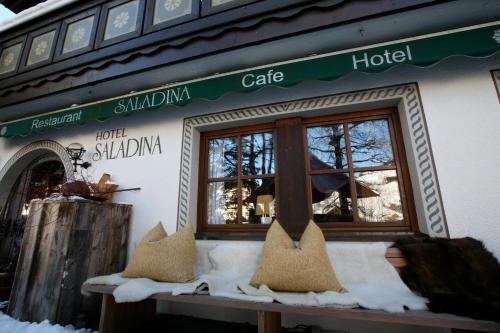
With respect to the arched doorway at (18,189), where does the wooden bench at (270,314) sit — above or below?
below

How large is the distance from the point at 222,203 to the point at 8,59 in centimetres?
455

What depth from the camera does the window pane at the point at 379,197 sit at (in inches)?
96.1

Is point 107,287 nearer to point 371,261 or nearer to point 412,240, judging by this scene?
point 371,261

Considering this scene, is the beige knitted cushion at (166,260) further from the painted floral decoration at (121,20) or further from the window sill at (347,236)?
the painted floral decoration at (121,20)

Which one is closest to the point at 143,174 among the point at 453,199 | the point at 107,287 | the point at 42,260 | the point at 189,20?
the point at 42,260

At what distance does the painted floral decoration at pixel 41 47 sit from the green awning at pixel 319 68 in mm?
1402

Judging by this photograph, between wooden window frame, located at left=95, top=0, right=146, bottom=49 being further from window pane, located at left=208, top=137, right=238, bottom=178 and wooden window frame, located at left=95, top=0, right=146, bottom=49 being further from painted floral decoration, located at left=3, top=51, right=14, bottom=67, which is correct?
painted floral decoration, located at left=3, top=51, right=14, bottom=67

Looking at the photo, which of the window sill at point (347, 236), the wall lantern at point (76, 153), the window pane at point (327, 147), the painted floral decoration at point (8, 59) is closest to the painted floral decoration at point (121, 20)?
the wall lantern at point (76, 153)

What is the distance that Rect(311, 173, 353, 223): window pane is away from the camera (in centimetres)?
256

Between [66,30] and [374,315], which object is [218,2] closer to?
[66,30]

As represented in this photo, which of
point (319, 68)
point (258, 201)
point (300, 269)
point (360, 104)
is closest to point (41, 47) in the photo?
point (258, 201)

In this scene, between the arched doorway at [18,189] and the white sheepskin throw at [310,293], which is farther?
the arched doorway at [18,189]

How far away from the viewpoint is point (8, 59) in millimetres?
4195

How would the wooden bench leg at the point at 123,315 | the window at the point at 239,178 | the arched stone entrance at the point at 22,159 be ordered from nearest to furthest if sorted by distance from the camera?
1. the wooden bench leg at the point at 123,315
2. the window at the point at 239,178
3. the arched stone entrance at the point at 22,159
